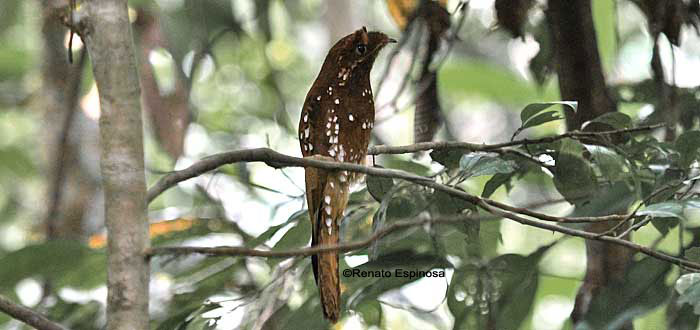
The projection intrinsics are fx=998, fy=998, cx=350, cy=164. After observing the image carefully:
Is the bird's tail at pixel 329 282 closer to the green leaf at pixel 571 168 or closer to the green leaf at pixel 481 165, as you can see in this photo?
the green leaf at pixel 481 165

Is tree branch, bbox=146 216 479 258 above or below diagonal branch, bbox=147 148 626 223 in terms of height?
below

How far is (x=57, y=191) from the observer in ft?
7.91

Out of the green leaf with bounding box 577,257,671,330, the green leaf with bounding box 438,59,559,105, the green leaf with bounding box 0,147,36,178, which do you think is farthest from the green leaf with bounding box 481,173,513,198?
the green leaf with bounding box 0,147,36,178

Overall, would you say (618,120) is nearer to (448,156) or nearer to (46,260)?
(448,156)

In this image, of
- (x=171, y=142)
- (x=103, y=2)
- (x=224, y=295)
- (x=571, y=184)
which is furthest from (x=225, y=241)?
(x=103, y=2)

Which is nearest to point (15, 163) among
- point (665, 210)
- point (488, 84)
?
point (488, 84)

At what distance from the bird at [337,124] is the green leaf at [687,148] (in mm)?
419

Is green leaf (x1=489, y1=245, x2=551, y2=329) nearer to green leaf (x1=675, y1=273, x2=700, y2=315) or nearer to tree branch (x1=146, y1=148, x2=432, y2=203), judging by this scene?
green leaf (x1=675, y1=273, x2=700, y2=315)

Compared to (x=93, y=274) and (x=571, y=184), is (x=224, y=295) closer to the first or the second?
(x=93, y=274)

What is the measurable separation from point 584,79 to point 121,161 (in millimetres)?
973

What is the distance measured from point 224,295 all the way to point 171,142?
75cm

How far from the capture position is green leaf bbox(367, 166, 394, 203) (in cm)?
132

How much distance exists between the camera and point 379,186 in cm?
133

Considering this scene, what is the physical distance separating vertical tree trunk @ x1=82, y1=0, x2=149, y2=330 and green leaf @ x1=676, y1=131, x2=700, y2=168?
2.45 ft
